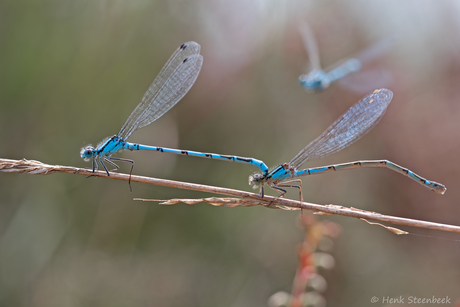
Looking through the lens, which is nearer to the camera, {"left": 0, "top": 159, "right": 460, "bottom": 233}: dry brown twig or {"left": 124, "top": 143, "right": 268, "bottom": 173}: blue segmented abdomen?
{"left": 0, "top": 159, "right": 460, "bottom": 233}: dry brown twig

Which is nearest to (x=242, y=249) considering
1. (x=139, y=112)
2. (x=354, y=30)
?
(x=139, y=112)

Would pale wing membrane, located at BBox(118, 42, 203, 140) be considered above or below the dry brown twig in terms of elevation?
above

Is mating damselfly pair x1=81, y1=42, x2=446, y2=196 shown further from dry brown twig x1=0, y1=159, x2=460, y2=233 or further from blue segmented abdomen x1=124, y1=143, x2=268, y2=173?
dry brown twig x1=0, y1=159, x2=460, y2=233

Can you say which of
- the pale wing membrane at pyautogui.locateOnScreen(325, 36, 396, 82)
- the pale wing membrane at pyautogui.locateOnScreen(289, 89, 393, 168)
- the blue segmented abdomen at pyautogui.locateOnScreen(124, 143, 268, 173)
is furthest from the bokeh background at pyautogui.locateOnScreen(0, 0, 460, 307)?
the pale wing membrane at pyautogui.locateOnScreen(289, 89, 393, 168)

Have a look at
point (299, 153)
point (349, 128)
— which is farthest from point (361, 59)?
point (299, 153)

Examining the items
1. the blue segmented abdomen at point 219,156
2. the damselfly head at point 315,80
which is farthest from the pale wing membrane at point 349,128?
the damselfly head at point 315,80

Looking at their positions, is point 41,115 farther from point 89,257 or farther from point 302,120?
point 302,120

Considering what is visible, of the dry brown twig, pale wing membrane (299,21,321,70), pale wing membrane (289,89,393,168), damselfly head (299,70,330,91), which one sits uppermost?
pale wing membrane (299,21,321,70)

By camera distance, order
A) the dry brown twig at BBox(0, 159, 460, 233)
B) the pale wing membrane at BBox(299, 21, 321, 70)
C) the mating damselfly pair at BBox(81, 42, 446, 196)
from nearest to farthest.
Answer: the dry brown twig at BBox(0, 159, 460, 233)
the mating damselfly pair at BBox(81, 42, 446, 196)
the pale wing membrane at BBox(299, 21, 321, 70)
